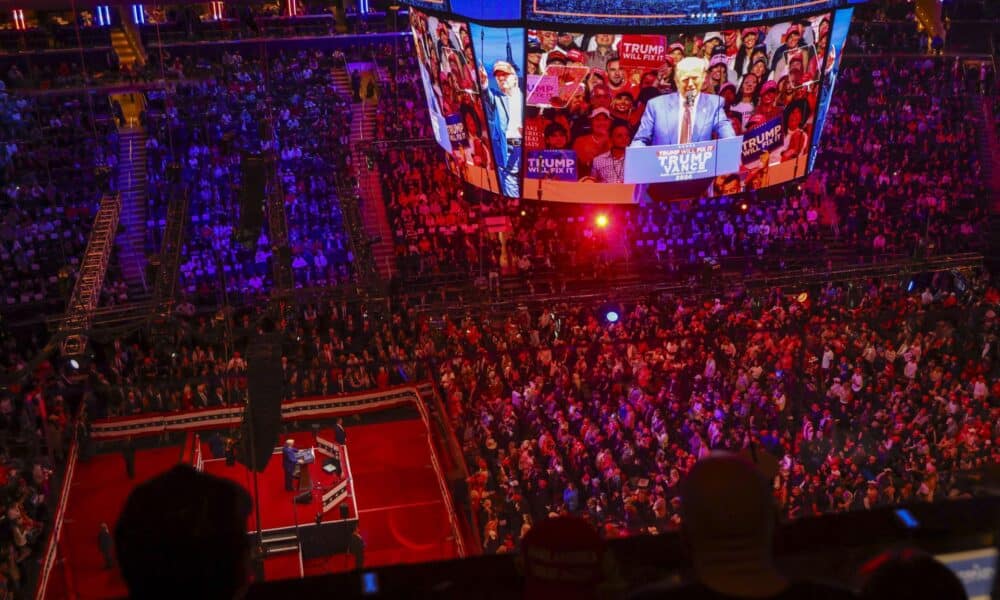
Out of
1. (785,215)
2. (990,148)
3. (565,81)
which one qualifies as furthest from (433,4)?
(990,148)

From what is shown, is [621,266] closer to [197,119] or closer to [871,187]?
[871,187]

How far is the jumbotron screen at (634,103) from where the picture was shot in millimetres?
18516

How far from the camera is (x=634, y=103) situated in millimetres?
19125

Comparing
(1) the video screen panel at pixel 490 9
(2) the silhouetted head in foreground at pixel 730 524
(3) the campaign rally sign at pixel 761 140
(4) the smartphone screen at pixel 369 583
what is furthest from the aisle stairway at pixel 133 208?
(2) the silhouetted head in foreground at pixel 730 524

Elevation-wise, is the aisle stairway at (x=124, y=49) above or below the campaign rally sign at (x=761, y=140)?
above

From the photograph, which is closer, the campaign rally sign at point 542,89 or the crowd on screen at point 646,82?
the crowd on screen at point 646,82

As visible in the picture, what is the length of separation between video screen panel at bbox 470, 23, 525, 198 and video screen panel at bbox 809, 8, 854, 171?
5.80m

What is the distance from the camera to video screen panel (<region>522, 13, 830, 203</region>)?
18.5m

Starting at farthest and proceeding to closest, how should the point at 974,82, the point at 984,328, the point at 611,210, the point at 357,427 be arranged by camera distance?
the point at 974,82 → the point at 611,210 → the point at 357,427 → the point at 984,328

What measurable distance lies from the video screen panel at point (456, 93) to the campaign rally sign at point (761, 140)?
5.13 meters

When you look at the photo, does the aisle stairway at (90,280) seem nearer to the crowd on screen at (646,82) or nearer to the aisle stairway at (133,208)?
the aisle stairway at (133,208)

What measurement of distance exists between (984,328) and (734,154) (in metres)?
5.64

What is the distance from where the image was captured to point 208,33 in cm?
3081

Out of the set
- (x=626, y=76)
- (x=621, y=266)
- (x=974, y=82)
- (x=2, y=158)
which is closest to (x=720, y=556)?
(x=626, y=76)
